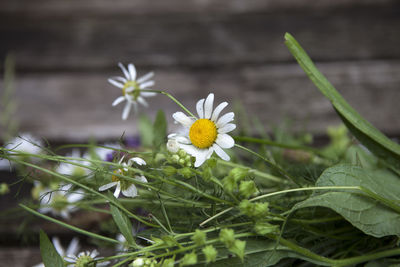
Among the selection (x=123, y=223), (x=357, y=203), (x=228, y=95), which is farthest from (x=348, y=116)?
(x=228, y=95)

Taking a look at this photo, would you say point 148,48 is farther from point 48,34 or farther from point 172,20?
point 48,34

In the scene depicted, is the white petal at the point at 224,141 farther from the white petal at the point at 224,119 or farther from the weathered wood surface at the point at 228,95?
the weathered wood surface at the point at 228,95

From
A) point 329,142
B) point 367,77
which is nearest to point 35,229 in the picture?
point 329,142

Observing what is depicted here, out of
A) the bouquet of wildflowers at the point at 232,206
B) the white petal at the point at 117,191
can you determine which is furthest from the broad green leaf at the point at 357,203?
the white petal at the point at 117,191

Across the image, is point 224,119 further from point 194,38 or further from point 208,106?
point 194,38

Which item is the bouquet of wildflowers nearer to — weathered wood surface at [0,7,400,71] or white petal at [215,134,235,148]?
white petal at [215,134,235,148]

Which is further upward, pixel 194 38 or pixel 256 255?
pixel 194 38

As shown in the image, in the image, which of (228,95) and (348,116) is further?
(228,95)

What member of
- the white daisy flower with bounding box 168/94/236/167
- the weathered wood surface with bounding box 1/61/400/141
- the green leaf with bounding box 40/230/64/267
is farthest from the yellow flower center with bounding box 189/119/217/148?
the weathered wood surface with bounding box 1/61/400/141
